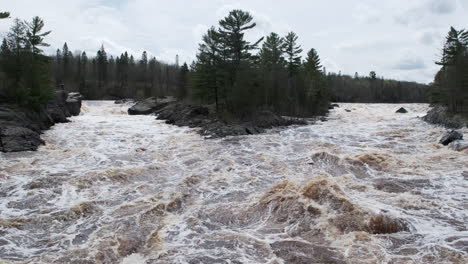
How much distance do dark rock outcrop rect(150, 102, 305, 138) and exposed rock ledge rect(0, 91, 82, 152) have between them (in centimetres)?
1175

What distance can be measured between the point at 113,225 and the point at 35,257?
7.03 ft

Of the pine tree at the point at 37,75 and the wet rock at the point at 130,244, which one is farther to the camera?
the pine tree at the point at 37,75

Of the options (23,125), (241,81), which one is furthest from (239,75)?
(23,125)

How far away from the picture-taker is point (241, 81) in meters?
31.8

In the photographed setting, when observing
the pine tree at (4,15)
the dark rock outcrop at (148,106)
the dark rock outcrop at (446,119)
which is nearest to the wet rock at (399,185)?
the pine tree at (4,15)

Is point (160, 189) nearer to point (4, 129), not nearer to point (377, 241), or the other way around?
point (377, 241)

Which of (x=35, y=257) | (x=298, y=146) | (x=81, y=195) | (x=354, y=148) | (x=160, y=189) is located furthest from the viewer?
(x=298, y=146)

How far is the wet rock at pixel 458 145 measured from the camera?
17.6 m

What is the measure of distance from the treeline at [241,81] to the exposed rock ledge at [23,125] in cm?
1566

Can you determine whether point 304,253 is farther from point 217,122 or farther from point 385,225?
point 217,122

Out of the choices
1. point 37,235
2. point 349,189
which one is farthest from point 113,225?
point 349,189

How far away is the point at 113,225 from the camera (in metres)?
9.49

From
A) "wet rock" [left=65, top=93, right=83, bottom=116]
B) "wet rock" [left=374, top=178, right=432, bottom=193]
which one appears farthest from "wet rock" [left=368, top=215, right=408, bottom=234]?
"wet rock" [left=65, top=93, right=83, bottom=116]

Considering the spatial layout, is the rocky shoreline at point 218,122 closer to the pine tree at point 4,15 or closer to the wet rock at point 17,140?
the wet rock at point 17,140
